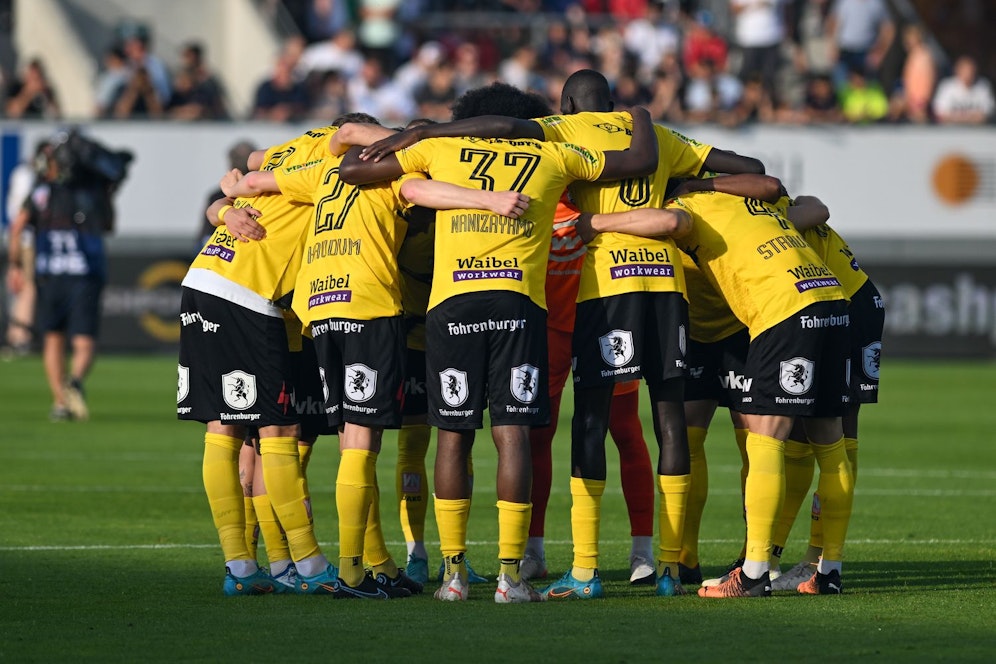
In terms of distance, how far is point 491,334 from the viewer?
25.5 ft

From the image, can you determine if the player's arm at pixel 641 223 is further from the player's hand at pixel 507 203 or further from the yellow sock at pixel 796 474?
the yellow sock at pixel 796 474

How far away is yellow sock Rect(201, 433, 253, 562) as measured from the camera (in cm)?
830

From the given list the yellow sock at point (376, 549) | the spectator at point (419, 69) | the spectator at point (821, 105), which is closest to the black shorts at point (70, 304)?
the yellow sock at point (376, 549)

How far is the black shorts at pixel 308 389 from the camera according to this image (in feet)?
28.2

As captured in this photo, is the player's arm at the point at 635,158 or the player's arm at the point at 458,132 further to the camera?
the player's arm at the point at 635,158

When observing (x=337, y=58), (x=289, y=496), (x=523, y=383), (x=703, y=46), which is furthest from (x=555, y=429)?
(x=703, y=46)

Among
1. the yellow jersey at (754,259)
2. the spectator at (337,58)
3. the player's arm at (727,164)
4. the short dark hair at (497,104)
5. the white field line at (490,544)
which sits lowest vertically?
the white field line at (490,544)

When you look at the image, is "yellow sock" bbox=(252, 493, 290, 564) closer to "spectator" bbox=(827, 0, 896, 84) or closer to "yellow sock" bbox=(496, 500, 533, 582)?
"yellow sock" bbox=(496, 500, 533, 582)

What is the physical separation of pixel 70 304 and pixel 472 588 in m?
9.52

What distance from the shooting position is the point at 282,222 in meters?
8.45

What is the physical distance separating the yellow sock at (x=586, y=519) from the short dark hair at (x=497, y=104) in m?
1.78

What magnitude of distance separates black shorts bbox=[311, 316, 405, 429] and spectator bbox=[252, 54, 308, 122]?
18388mm

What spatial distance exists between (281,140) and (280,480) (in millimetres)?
18333

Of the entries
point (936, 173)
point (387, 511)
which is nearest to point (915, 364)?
point (936, 173)
